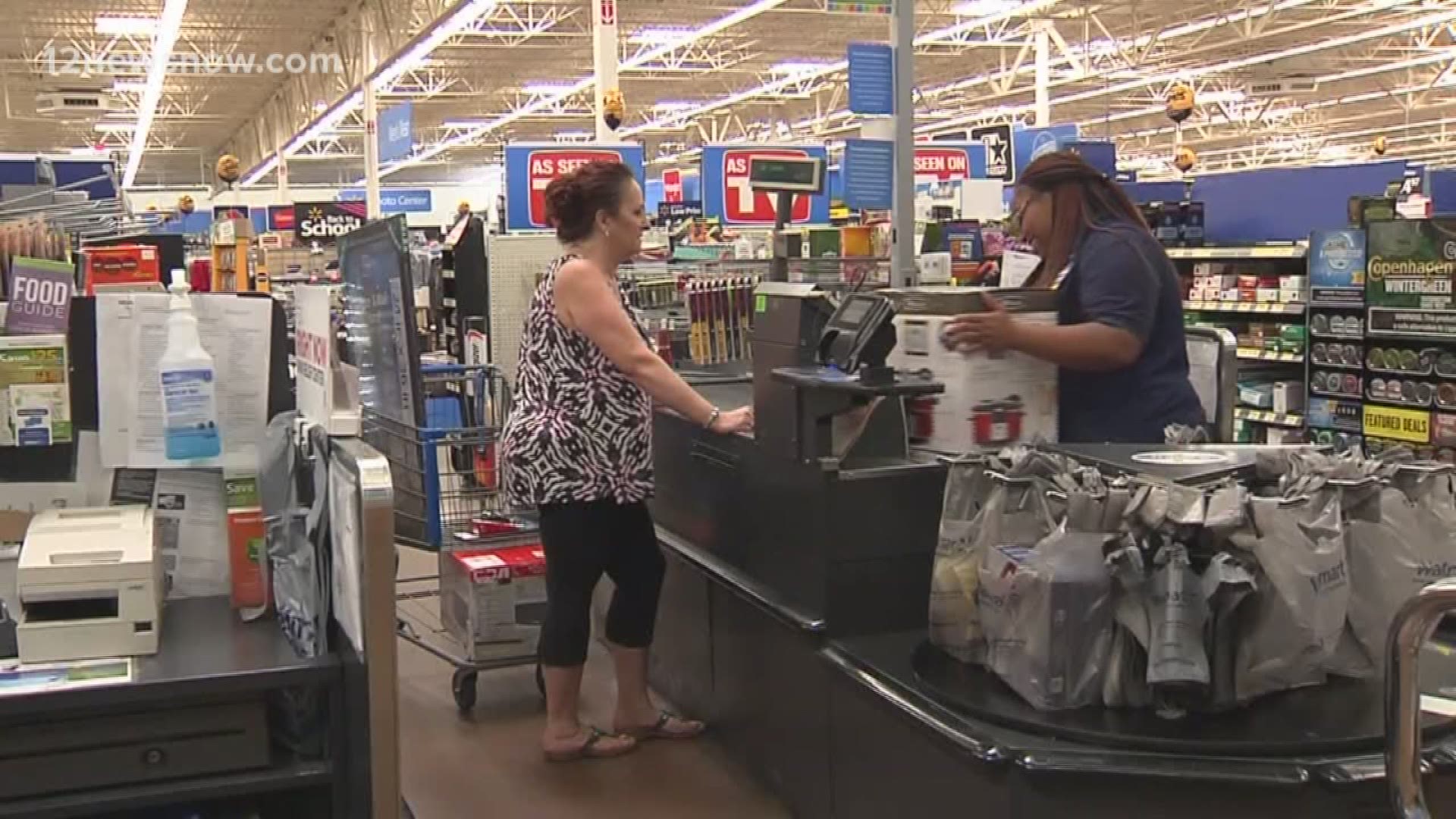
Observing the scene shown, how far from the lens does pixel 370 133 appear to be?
53.9 ft

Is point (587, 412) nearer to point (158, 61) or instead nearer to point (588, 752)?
point (588, 752)

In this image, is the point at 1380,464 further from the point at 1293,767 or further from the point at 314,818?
the point at 314,818

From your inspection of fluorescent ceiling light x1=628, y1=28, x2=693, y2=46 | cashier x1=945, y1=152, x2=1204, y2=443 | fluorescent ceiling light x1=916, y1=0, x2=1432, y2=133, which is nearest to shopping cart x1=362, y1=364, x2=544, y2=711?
cashier x1=945, y1=152, x2=1204, y2=443

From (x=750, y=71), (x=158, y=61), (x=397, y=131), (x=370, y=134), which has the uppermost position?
(x=750, y=71)

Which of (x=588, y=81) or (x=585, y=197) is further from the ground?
(x=588, y=81)

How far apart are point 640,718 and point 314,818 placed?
5.94ft

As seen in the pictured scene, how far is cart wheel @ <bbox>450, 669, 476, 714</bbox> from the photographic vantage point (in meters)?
4.34

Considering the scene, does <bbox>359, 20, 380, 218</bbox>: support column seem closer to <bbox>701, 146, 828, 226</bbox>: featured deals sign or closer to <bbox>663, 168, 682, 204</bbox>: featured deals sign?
<bbox>663, 168, 682, 204</bbox>: featured deals sign

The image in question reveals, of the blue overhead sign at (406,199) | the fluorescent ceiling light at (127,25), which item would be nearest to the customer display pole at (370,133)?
the fluorescent ceiling light at (127,25)

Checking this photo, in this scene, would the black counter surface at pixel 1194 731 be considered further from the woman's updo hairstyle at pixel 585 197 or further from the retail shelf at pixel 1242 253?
the retail shelf at pixel 1242 253

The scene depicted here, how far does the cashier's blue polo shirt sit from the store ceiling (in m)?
10.7

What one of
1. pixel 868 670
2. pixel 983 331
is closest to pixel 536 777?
pixel 868 670

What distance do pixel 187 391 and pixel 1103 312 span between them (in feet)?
6.16

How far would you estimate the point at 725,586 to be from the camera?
360 cm
